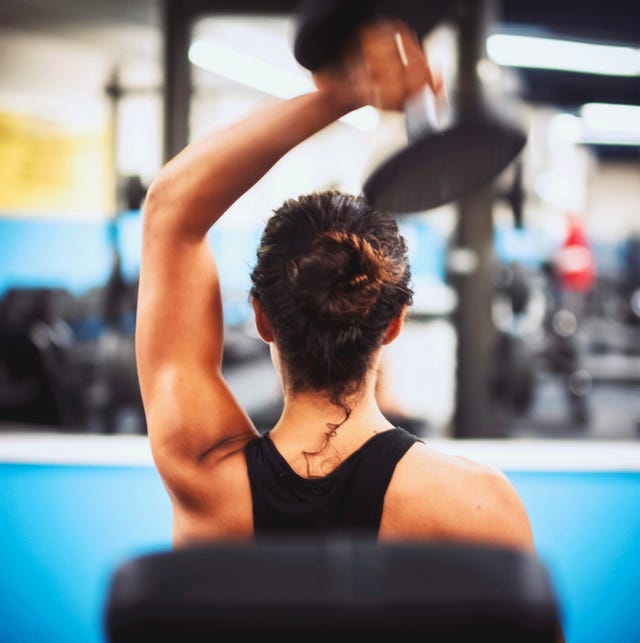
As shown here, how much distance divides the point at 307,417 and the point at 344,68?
460 mm

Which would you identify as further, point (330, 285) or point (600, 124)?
point (600, 124)

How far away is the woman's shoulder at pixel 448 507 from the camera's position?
0.77 meters

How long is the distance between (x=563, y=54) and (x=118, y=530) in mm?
4402

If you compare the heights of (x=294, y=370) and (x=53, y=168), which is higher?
(x=53, y=168)

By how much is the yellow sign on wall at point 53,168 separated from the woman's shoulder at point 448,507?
15.9 ft

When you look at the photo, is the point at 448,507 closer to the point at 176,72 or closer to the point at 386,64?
the point at 386,64

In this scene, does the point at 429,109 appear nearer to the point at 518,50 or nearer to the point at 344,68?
the point at 344,68

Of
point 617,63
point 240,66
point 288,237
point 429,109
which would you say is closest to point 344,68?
point 429,109

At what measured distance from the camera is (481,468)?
803 mm

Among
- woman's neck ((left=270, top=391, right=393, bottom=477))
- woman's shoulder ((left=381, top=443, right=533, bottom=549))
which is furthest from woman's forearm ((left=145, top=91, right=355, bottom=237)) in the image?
woman's shoulder ((left=381, top=443, right=533, bottom=549))

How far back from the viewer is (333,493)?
0.77 meters

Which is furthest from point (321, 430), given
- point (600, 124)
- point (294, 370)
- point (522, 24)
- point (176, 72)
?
point (600, 124)

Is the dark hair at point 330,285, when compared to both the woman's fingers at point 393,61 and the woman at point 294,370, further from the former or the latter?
the woman's fingers at point 393,61

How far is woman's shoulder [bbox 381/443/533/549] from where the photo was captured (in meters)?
0.77
